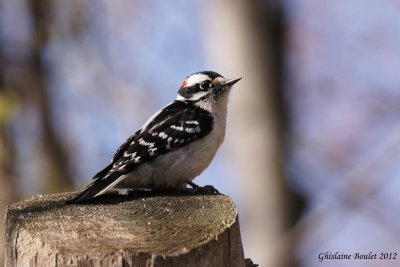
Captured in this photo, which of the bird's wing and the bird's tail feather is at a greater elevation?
the bird's wing

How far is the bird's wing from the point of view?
15.9 ft

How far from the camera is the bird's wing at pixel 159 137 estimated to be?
4848 mm

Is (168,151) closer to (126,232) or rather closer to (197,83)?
(197,83)

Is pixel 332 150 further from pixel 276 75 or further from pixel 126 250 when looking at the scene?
pixel 126 250

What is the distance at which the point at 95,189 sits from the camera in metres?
4.39

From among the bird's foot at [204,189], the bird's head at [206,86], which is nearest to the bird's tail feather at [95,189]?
the bird's foot at [204,189]

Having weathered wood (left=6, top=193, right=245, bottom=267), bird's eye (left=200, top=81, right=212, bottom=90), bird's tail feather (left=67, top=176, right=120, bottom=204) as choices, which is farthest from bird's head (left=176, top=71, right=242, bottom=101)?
weathered wood (left=6, top=193, right=245, bottom=267)

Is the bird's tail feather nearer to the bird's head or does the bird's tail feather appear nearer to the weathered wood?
the weathered wood

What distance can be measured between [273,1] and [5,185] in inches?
144

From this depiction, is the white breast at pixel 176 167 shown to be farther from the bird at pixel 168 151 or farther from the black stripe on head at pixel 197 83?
the black stripe on head at pixel 197 83

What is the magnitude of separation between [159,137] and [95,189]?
818 millimetres

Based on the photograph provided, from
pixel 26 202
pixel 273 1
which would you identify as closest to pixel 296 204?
pixel 273 1

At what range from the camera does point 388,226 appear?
9.15 m

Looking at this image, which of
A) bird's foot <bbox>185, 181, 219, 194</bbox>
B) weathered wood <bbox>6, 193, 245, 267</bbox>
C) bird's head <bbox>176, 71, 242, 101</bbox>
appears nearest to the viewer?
weathered wood <bbox>6, 193, 245, 267</bbox>
